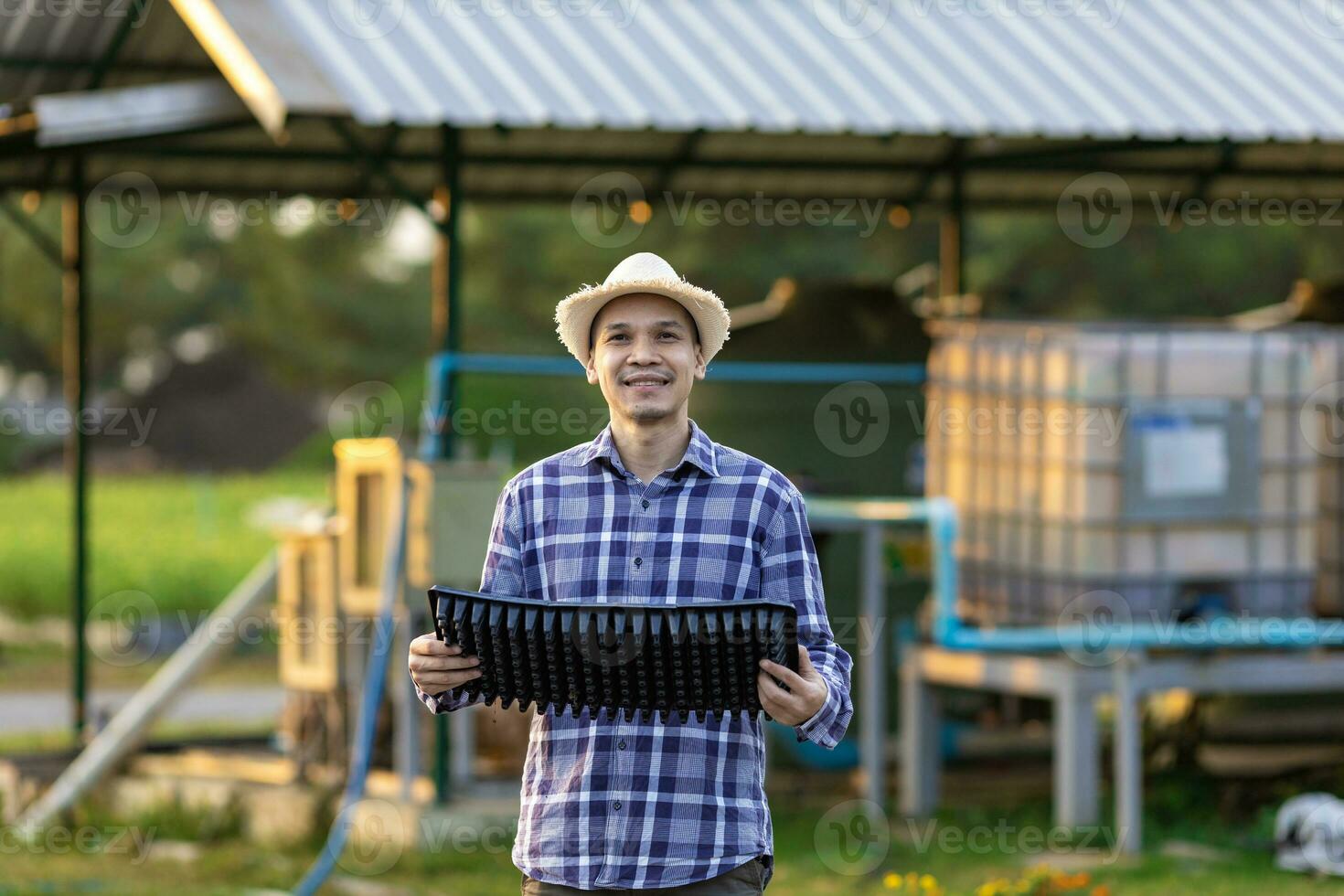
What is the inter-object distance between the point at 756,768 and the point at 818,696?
350 millimetres

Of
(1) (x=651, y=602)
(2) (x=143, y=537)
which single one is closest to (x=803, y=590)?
(1) (x=651, y=602)

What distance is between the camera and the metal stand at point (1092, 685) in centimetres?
911

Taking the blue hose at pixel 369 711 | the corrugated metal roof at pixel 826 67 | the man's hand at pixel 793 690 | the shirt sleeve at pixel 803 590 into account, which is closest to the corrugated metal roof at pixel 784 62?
the corrugated metal roof at pixel 826 67

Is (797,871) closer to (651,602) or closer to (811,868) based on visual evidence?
(811,868)

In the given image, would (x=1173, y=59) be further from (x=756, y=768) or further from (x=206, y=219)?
(x=206, y=219)

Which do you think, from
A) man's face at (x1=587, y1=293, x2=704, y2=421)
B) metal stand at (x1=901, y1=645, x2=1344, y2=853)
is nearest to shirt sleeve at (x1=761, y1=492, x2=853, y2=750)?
man's face at (x1=587, y1=293, x2=704, y2=421)

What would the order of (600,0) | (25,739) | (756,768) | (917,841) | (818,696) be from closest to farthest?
(818,696)
(756,768)
(917,841)
(600,0)
(25,739)

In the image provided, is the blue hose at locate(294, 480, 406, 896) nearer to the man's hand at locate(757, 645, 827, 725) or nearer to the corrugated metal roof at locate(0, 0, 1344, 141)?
the corrugated metal roof at locate(0, 0, 1344, 141)

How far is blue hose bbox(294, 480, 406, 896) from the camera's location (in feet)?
27.0

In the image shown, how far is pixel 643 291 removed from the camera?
148 inches

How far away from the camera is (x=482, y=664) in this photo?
3537 millimetres

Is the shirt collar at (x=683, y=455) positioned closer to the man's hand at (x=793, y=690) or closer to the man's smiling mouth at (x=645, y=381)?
the man's smiling mouth at (x=645, y=381)

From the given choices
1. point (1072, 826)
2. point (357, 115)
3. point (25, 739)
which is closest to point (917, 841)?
point (1072, 826)

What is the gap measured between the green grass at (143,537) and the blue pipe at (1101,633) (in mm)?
14493
